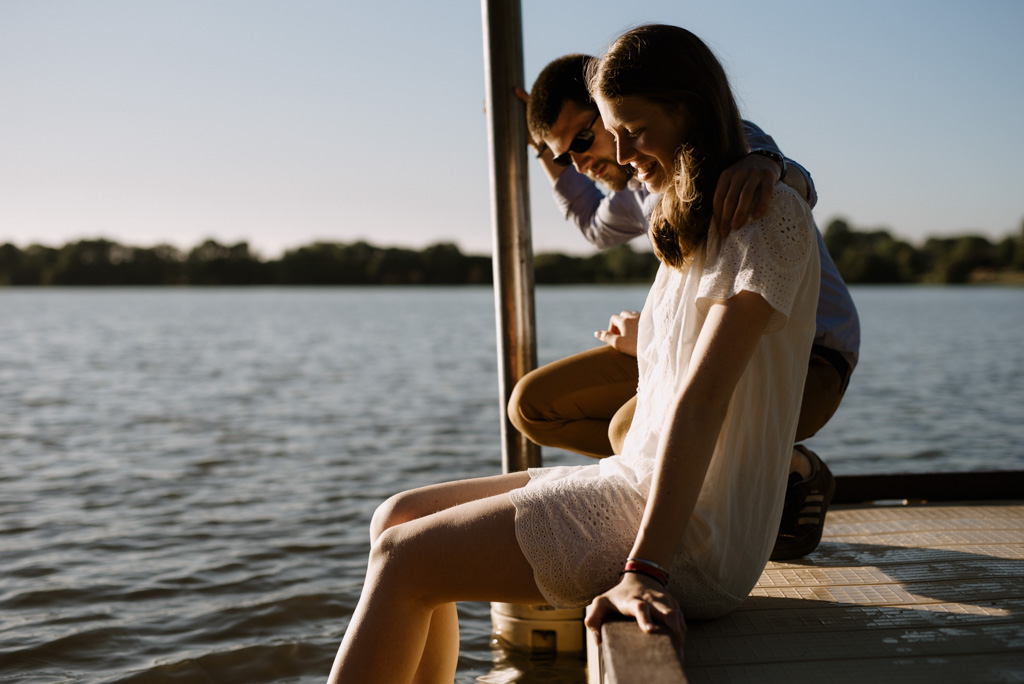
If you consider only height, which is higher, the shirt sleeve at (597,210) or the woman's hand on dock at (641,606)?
the shirt sleeve at (597,210)

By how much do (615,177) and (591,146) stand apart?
0.49ft

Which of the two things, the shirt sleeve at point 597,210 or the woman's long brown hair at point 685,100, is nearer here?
the woman's long brown hair at point 685,100

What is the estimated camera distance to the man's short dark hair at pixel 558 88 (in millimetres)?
2871

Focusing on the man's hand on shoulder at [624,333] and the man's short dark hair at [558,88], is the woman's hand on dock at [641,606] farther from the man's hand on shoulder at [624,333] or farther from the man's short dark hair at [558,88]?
the man's short dark hair at [558,88]

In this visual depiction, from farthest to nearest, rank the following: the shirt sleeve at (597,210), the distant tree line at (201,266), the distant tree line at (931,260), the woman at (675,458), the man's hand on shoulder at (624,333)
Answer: the distant tree line at (201,266)
the distant tree line at (931,260)
the shirt sleeve at (597,210)
the man's hand on shoulder at (624,333)
the woman at (675,458)

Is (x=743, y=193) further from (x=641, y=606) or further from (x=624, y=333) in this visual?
(x=624, y=333)

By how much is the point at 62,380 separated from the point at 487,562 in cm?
1795

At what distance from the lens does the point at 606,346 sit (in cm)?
288

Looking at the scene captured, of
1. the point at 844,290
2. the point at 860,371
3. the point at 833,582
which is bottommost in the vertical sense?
the point at 860,371

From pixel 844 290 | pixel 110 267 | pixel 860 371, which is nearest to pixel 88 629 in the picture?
pixel 844 290

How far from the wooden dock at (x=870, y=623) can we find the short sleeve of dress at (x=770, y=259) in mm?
640

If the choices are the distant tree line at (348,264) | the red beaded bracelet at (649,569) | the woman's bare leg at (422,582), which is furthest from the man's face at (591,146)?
the distant tree line at (348,264)

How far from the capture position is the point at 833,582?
2.29 meters

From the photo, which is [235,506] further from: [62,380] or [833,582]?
[62,380]
